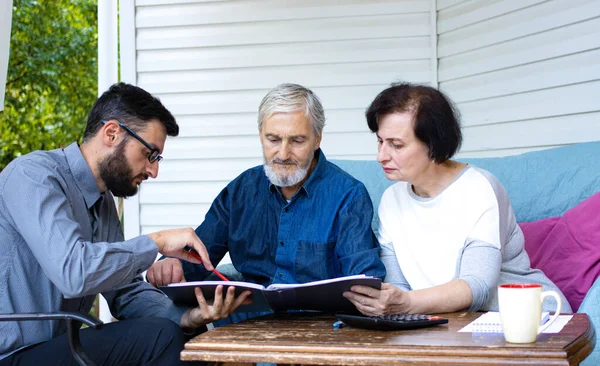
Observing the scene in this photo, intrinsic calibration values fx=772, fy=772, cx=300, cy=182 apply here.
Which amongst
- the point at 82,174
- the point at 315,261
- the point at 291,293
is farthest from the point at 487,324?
the point at 82,174

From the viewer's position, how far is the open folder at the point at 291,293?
190 cm

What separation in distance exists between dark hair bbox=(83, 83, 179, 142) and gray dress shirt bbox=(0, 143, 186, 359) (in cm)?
12

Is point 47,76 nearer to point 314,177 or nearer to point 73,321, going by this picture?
point 314,177

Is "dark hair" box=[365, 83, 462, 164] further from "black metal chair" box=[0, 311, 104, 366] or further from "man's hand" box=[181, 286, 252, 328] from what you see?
"black metal chair" box=[0, 311, 104, 366]

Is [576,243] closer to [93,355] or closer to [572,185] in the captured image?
[572,185]

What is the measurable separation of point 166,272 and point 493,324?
1.06 meters

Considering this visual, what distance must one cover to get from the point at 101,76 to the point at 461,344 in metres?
3.50

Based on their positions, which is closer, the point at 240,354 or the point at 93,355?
the point at 240,354

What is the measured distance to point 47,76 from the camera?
1081 centimetres

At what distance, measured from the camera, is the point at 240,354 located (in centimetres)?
166

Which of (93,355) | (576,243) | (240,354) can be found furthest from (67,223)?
(576,243)

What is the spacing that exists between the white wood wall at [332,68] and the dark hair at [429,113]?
4.13ft

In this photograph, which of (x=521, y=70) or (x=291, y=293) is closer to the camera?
(x=291, y=293)

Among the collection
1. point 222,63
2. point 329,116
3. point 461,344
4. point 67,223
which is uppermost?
point 222,63
